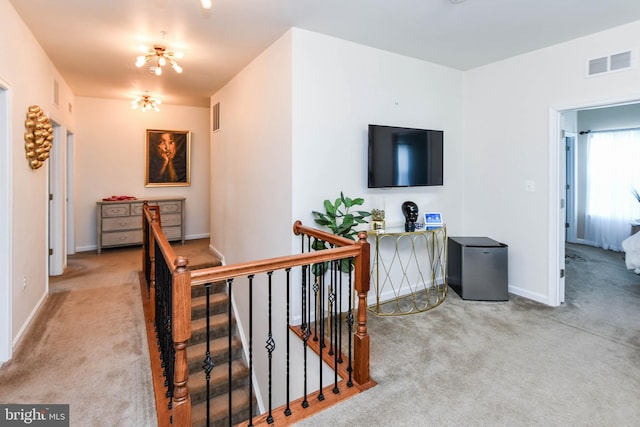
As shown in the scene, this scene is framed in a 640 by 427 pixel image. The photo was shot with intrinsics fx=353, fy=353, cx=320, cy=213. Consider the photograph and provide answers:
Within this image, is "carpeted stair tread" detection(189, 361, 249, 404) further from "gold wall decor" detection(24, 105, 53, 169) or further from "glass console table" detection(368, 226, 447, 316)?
"gold wall decor" detection(24, 105, 53, 169)

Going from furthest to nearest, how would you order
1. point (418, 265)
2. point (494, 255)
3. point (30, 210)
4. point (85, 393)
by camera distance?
point (418, 265) < point (494, 255) < point (30, 210) < point (85, 393)

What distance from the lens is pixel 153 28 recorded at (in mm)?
3193

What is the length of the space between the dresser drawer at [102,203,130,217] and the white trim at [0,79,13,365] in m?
3.52

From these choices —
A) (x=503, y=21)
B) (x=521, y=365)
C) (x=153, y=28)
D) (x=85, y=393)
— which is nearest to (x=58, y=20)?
(x=153, y=28)

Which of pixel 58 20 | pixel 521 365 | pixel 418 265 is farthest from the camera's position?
pixel 418 265

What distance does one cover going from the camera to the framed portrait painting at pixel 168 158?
21.8ft

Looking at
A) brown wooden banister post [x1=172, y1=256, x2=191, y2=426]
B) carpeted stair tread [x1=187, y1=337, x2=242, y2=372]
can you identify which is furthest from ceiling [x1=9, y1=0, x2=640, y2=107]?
carpeted stair tread [x1=187, y1=337, x2=242, y2=372]

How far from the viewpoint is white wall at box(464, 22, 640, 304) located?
329 centimetres

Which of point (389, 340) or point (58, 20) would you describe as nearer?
point (389, 340)

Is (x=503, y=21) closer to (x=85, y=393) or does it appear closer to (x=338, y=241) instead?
(x=338, y=241)

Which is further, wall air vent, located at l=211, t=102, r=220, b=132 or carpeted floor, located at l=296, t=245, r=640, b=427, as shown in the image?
wall air vent, located at l=211, t=102, r=220, b=132

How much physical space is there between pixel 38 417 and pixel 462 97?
4963 millimetres

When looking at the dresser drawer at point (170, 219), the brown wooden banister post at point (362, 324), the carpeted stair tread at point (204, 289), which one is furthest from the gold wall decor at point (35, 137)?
the brown wooden banister post at point (362, 324)

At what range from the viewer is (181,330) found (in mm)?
1649
